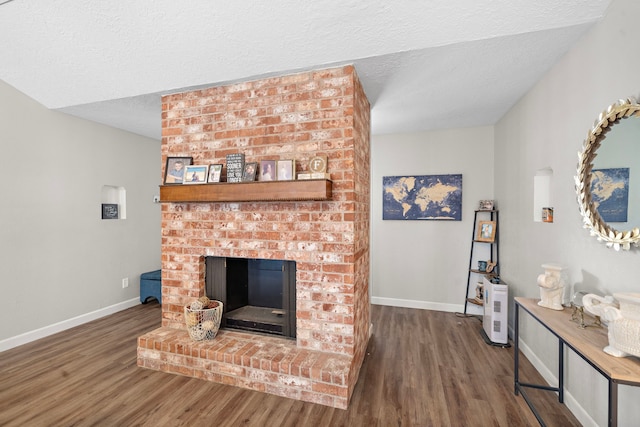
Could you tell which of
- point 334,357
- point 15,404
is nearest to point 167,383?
point 15,404

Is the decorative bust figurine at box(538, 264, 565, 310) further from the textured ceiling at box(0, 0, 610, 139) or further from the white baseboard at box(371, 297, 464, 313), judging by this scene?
the white baseboard at box(371, 297, 464, 313)

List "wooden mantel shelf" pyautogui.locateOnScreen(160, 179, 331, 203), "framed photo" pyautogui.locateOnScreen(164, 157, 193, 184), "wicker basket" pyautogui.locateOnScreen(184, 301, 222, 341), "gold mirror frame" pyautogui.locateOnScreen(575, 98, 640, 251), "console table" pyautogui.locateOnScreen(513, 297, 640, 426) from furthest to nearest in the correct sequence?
"framed photo" pyautogui.locateOnScreen(164, 157, 193, 184), "wicker basket" pyautogui.locateOnScreen(184, 301, 222, 341), "wooden mantel shelf" pyautogui.locateOnScreen(160, 179, 331, 203), "gold mirror frame" pyautogui.locateOnScreen(575, 98, 640, 251), "console table" pyautogui.locateOnScreen(513, 297, 640, 426)

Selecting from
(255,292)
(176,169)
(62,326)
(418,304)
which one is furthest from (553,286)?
(62,326)

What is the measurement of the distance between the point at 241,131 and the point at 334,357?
1972 millimetres

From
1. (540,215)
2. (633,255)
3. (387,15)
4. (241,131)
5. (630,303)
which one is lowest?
(630,303)

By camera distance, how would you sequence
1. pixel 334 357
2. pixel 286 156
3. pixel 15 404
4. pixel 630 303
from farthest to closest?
pixel 286 156, pixel 334 357, pixel 15 404, pixel 630 303

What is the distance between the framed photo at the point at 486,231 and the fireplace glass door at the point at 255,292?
96.0 inches

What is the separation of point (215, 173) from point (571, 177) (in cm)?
263

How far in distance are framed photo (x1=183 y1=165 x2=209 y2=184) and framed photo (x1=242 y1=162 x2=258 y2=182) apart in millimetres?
382

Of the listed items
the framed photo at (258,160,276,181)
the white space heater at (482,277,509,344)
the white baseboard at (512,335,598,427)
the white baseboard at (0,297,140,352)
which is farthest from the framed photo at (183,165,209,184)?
the white baseboard at (512,335,598,427)

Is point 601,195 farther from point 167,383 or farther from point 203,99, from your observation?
point 167,383

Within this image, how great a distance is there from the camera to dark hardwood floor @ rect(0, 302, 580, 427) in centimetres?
177

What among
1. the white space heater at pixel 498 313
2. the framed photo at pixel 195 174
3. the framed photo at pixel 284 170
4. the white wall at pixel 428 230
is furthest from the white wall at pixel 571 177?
the framed photo at pixel 195 174

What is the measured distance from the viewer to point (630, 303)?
3.75ft
